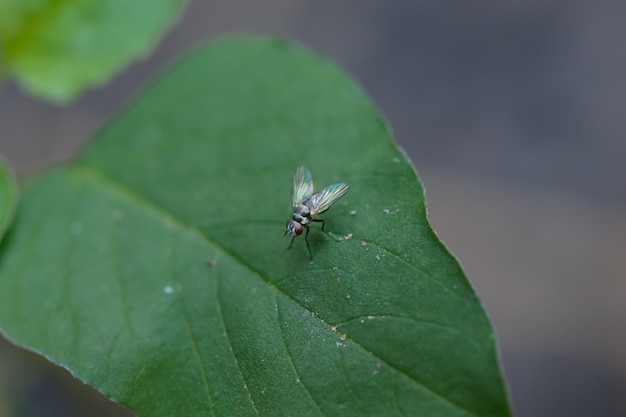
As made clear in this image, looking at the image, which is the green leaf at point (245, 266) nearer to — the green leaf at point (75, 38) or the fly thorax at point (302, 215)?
the fly thorax at point (302, 215)

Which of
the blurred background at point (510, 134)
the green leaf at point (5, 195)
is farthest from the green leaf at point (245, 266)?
the blurred background at point (510, 134)

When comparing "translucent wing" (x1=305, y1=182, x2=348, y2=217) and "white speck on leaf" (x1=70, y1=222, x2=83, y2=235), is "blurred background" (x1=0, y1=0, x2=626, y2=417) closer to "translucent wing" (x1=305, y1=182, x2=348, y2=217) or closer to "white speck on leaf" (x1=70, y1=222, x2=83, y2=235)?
"white speck on leaf" (x1=70, y1=222, x2=83, y2=235)

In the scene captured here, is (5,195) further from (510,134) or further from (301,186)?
(510,134)

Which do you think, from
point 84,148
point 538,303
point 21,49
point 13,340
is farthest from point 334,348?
point 538,303

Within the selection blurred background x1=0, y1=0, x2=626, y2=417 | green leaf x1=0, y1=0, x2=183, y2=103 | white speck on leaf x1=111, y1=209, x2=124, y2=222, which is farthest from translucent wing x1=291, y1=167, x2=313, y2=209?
blurred background x1=0, y1=0, x2=626, y2=417

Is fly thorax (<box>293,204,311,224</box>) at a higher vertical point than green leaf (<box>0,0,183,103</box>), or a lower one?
higher

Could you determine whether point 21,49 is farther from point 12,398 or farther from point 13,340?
point 12,398
